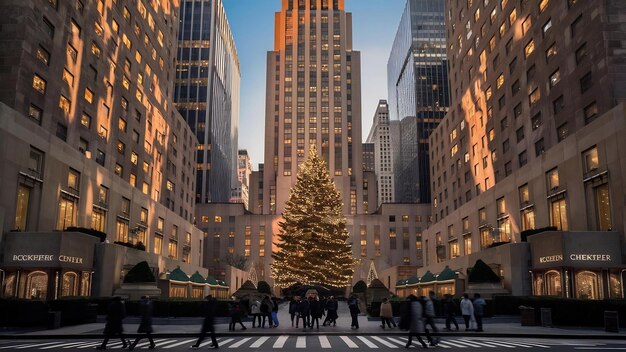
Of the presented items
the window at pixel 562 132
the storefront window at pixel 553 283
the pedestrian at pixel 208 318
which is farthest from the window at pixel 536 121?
the pedestrian at pixel 208 318

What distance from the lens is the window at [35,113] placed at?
130 ft

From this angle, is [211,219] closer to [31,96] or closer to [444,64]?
[31,96]

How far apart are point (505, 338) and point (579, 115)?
26.4 metres

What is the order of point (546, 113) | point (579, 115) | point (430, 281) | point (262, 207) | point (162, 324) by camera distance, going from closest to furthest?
point (162, 324), point (579, 115), point (546, 113), point (430, 281), point (262, 207)

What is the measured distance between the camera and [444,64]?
181125mm

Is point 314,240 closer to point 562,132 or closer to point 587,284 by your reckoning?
point 562,132

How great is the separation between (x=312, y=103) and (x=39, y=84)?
103 meters

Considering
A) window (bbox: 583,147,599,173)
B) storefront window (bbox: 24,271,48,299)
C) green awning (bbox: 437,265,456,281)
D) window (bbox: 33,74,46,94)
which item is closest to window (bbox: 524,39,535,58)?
window (bbox: 583,147,599,173)

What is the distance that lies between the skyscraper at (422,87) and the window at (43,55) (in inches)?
5547

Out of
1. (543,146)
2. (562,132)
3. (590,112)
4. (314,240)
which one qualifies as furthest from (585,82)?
(314,240)

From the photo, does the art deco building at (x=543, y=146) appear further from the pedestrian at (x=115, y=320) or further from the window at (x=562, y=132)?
the pedestrian at (x=115, y=320)

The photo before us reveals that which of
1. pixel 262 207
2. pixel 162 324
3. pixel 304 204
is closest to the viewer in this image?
pixel 162 324

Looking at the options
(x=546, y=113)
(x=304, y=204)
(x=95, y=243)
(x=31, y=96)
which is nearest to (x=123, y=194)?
(x=95, y=243)

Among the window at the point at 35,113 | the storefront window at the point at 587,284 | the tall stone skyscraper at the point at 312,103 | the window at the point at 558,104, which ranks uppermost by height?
the tall stone skyscraper at the point at 312,103
